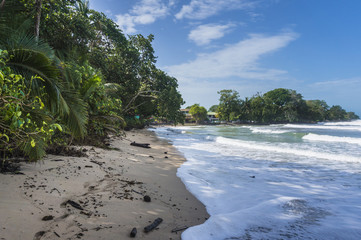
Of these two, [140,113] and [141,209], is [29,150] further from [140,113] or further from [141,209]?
[140,113]

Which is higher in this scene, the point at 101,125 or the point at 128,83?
the point at 128,83

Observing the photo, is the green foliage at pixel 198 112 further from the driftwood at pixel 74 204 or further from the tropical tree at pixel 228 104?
the driftwood at pixel 74 204

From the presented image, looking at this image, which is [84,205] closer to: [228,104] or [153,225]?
[153,225]

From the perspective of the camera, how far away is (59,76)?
368cm

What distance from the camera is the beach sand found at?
219 cm

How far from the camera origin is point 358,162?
350 inches

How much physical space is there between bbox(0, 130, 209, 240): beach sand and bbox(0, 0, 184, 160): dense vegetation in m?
0.60

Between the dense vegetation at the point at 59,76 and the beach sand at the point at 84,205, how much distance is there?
600 millimetres

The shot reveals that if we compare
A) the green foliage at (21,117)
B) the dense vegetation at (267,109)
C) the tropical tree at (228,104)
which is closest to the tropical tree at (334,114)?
the dense vegetation at (267,109)

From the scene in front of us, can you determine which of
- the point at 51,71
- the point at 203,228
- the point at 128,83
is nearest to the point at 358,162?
the point at 203,228

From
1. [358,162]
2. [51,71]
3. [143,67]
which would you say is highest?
[143,67]

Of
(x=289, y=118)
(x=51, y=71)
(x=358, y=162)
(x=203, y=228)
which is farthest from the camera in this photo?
(x=289, y=118)

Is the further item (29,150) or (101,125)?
(101,125)

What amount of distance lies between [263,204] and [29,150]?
4437 mm
